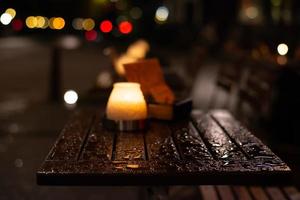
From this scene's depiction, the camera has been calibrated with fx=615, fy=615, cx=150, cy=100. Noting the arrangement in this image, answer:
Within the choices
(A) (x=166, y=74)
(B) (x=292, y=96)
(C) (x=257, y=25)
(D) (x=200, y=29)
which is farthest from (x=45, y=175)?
(D) (x=200, y=29)

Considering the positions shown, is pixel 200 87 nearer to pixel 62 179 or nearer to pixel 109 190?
pixel 109 190

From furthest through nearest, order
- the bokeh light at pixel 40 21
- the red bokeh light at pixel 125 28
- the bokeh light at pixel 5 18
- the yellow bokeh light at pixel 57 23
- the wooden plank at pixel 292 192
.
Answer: the bokeh light at pixel 40 21, the yellow bokeh light at pixel 57 23, the bokeh light at pixel 5 18, the red bokeh light at pixel 125 28, the wooden plank at pixel 292 192

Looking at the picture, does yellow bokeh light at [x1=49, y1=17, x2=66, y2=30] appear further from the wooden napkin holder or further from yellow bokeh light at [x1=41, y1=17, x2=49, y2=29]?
the wooden napkin holder

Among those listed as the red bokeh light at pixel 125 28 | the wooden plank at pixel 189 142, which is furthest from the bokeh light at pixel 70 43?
the wooden plank at pixel 189 142

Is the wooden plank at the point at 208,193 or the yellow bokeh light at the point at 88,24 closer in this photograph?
the wooden plank at the point at 208,193

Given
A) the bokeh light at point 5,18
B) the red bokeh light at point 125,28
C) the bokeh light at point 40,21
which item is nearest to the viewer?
the red bokeh light at point 125,28

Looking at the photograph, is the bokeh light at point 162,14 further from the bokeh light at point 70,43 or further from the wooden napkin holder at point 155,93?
the wooden napkin holder at point 155,93
